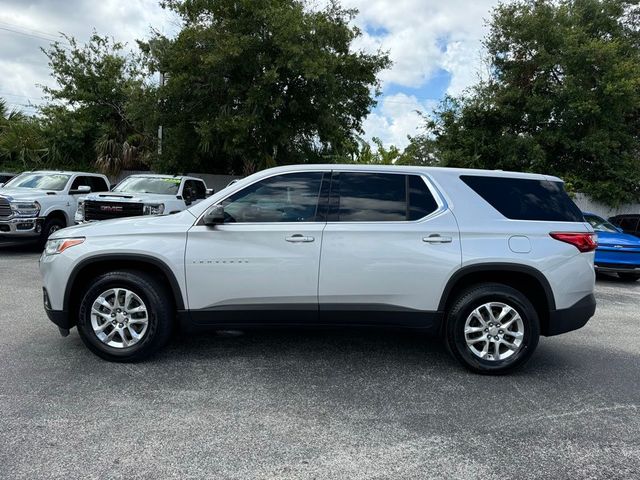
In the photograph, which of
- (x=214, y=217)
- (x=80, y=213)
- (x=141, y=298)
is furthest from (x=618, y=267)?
(x=80, y=213)

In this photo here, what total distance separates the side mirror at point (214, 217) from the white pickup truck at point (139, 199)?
5.51m

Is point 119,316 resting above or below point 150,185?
below

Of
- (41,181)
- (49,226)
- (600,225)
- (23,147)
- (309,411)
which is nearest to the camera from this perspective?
(309,411)

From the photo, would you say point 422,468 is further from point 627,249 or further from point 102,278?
point 627,249

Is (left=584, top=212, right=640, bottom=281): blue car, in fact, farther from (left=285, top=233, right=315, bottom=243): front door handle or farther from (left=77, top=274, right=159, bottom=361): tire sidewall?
(left=77, top=274, right=159, bottom=361): tire sidewall

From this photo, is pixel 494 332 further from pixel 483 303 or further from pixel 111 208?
pixel 111 208

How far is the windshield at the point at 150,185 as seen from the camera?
11.6 metres

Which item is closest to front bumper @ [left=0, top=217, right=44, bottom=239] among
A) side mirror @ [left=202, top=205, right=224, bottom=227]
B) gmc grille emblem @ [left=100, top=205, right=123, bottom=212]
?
gmc grille emblem @ [left=100, top=205, right=123, bottom=212]

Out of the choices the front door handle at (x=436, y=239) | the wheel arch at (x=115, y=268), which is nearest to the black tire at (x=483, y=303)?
the front door handle at (x=436, y=239)

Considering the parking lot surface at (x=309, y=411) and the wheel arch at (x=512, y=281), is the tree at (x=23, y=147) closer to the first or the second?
the parking lot surface at (x=309, y=411)

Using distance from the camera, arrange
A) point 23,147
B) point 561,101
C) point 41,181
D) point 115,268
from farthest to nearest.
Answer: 1. point 23,147
2. point 561,101
3. point 41,181
4. point 115,268

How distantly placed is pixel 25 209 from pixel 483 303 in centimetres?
998

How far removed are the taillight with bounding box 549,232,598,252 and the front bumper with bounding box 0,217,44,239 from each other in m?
10.4

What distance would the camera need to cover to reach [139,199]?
10633 mm
